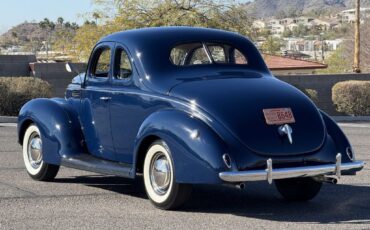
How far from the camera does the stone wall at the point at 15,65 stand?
104ft

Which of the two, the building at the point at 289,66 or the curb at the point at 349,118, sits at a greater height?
the curb at the point at 349,118

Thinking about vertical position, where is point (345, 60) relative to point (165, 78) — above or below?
below

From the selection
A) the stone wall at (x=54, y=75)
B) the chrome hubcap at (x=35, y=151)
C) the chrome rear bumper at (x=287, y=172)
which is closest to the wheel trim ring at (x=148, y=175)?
the chrome rear bumper at (x=287, y=172)

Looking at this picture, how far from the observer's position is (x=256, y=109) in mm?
8547

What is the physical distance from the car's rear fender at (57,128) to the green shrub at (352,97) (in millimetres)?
17370

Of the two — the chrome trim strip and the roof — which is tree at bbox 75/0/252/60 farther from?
the chrome trim strip

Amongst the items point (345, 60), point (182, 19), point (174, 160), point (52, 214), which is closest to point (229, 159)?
point (174, 160)

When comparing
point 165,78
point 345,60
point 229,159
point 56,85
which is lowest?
point 345,60

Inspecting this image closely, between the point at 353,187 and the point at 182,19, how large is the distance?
24.8 m

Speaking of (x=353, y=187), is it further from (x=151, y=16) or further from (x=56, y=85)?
(x=151, y=16)

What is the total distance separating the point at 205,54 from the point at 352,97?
17.8 metres

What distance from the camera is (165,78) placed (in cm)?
927

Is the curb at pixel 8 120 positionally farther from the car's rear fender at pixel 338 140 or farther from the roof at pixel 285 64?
the roof at pixel 285 64

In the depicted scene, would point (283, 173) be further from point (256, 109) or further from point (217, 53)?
point (217, 53)
